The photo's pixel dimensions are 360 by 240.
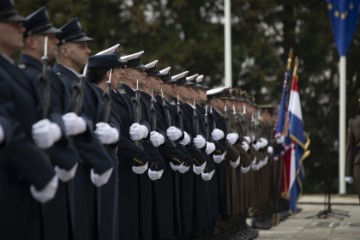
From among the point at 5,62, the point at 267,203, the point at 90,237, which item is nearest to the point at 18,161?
the point at 5,62

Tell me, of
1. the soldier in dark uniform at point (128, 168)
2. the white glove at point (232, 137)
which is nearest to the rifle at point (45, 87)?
the soldier in dark uniform at point (128, 168)

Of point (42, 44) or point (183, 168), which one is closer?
point (42, 44)

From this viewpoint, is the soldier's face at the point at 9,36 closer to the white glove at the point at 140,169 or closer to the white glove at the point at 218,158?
the white glove at the point at 140,169

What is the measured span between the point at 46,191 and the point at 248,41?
933 inches

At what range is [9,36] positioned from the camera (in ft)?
16.7

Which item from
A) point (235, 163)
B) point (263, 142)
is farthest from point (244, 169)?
point (263, 142)

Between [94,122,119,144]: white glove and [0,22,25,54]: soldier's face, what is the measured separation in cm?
124

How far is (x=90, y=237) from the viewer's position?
6.23 metres

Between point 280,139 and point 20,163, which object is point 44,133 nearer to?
point 20,163

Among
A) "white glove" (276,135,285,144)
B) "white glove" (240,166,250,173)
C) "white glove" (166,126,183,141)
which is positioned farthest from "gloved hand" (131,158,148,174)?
"white glove" (276,135,285,144)

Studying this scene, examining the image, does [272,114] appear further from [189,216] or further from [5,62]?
[5,62]

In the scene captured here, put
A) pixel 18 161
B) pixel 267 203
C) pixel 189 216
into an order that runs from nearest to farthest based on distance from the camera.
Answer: pixel 18 161, pixel 189 216, pixel 267 203

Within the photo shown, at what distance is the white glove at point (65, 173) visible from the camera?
17.2 feet

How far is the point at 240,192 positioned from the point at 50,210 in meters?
7.45
